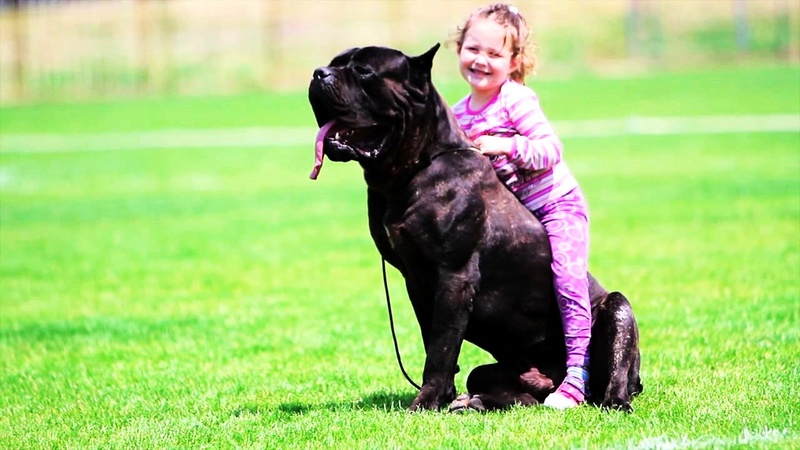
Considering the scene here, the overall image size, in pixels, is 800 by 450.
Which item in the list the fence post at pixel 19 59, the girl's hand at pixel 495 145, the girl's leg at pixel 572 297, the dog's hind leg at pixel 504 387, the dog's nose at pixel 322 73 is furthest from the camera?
the fence post at pixel 19 59

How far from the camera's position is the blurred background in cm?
4516

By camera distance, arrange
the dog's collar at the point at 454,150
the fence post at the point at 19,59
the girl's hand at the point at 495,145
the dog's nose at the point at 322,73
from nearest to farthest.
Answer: the dog's nose at the point at 322,73 < the dog's collar at the point at 454,150 < the girl's hand at the point at 495,145 < the fence post at the point at 19,59

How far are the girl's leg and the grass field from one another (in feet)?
0.69

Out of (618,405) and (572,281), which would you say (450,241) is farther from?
(618,405)

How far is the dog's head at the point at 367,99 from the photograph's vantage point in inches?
233

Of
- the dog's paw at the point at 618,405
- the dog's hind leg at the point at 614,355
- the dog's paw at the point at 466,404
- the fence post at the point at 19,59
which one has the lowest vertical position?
the fence post at the point at 19,59

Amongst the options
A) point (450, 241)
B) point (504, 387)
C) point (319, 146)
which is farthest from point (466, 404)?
point (319, 146)

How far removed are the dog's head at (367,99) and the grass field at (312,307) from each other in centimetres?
132

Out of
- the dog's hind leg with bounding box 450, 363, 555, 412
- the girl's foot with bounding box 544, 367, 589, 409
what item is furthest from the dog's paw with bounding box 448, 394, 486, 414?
the girl's foot with bounding box 544, 367, 589, 409

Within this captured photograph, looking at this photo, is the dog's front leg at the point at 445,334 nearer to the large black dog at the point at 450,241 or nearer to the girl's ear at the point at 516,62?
the large black dog at the point at 450,241

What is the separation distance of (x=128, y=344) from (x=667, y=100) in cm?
2534

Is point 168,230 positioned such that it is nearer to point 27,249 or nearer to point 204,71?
point 27,249

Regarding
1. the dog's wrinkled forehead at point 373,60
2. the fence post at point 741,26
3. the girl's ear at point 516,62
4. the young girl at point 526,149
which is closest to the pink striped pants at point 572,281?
the young girl at point 526,149

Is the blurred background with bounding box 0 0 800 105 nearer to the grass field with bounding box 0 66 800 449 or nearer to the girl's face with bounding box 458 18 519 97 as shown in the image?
the grass field with bounding box 0 66 800 449
